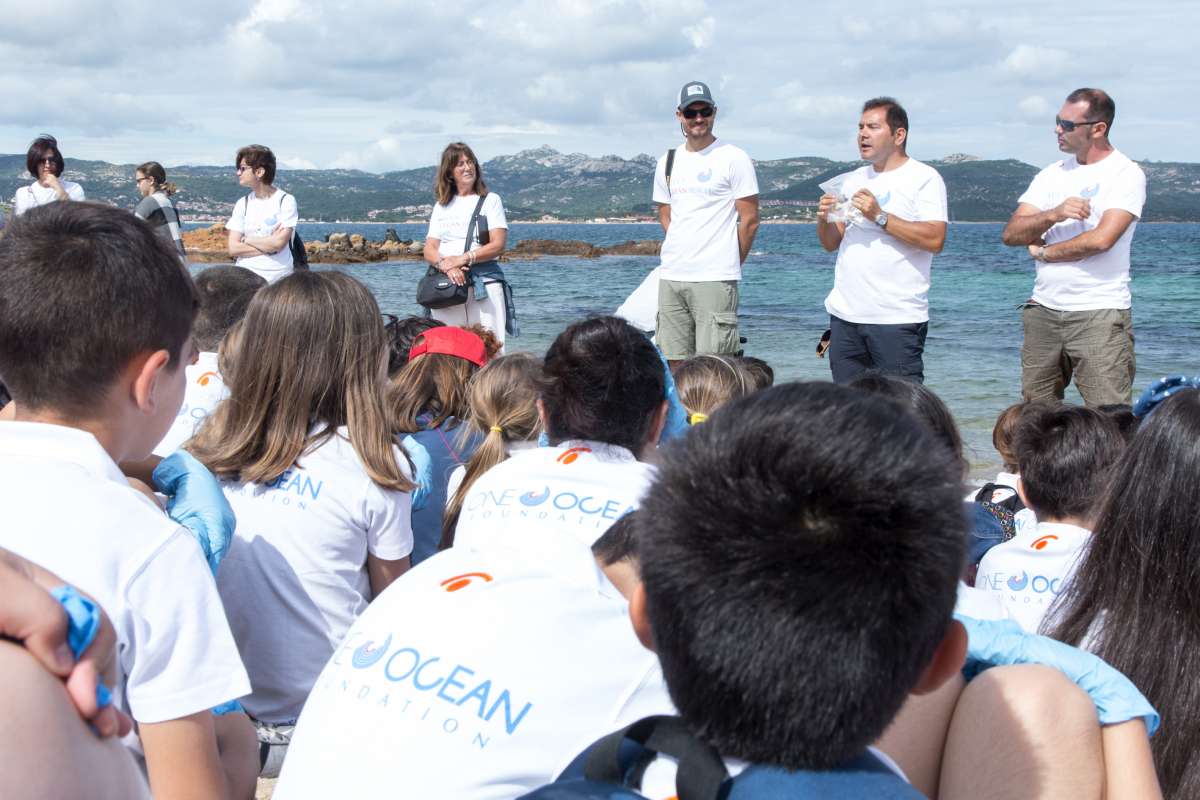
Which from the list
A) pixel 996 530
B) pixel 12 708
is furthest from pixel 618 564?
pixel 996 530

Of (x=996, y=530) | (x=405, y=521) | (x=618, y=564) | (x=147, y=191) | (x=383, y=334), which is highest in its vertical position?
(x=147, y=191)

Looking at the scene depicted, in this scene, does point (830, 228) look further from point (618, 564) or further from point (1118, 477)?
point (618, 564)

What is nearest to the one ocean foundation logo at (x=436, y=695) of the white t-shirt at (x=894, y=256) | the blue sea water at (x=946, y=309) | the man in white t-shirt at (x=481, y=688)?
the man in white t-shirt at (x=481, y=688)

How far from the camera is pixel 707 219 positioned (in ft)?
20.8

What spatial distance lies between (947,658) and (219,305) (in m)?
3.75

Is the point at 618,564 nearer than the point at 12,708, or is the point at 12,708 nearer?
the point at 12,708

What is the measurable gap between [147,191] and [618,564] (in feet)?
25.1

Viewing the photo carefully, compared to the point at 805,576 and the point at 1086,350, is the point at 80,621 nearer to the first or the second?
the point at 805,576

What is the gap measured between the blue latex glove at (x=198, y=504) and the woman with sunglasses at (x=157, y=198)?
18.7 feet

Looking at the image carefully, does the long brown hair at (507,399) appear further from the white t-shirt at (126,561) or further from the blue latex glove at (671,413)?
the white t-shirt at (126,561)

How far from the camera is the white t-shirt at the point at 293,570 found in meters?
2.66

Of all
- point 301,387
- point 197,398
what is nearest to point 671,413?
point 301,387

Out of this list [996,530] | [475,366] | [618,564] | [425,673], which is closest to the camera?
[425,673]

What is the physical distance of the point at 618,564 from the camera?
1.78 meters
